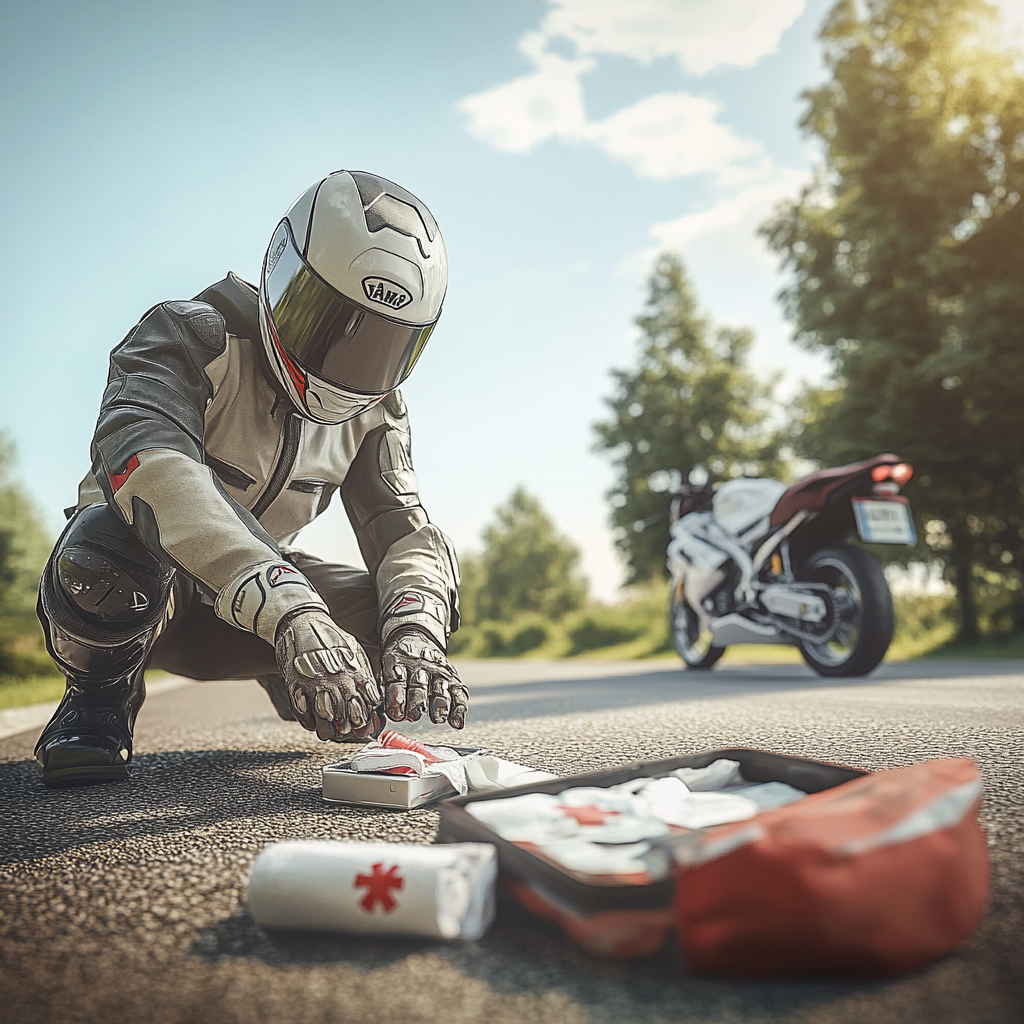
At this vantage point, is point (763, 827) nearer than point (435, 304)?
Yes

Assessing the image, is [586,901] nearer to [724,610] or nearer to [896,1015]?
[896,1015]

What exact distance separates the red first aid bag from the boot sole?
1.53m

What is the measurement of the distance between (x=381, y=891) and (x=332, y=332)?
1.18 metres

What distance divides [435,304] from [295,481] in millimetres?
576

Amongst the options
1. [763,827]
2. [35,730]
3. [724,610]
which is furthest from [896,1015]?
[724,610]

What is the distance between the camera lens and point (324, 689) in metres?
1.35

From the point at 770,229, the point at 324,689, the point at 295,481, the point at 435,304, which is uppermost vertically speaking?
the point at 770,229

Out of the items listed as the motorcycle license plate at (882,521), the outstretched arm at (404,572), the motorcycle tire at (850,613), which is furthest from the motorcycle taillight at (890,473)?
the outstretched arm at (404,572)

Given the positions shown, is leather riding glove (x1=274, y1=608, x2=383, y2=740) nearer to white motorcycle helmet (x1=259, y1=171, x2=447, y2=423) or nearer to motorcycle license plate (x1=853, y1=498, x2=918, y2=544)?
white motorcycle helmet (x1=259, y1=171, x2=447, y2=423)

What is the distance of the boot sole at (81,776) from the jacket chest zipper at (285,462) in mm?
665

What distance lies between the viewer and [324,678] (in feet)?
4.44

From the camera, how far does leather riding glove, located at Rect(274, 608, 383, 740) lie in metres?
1.34

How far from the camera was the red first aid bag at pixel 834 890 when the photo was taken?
69cm

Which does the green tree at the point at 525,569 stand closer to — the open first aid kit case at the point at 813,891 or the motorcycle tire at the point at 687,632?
the motorcycle tire at the point at 687,632
